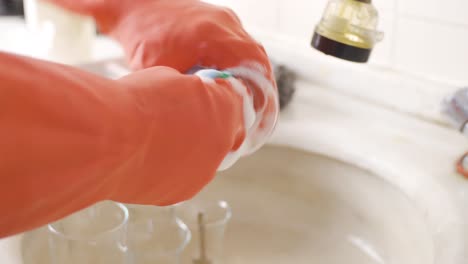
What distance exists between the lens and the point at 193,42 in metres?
0.40

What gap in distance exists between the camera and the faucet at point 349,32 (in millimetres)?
452

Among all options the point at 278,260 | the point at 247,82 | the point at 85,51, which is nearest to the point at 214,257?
the point at 278,260

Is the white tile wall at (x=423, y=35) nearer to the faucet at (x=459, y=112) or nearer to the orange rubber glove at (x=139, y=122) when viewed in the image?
the faucet at (x=459, y=112)

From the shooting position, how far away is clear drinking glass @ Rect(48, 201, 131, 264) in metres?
0.46

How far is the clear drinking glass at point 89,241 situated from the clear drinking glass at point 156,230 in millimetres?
29

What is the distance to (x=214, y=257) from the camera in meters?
0.56

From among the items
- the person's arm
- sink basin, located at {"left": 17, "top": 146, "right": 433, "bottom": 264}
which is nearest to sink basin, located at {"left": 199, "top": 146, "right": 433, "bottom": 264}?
sink basin, located at {"left": 17, "top": 146, "right": 433, "bottom": 264}

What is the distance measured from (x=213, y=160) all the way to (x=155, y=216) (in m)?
0.26

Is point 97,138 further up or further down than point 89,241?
further up

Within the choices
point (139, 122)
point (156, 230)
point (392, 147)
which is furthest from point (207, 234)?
point (139, 122)

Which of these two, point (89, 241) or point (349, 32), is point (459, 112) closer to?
point (349, 32)

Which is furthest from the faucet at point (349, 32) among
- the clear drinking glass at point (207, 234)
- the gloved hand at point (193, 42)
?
the clear drinking glass at point (207, 234)

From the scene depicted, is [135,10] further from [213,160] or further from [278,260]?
[278,260]

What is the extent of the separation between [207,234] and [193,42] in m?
0.22
